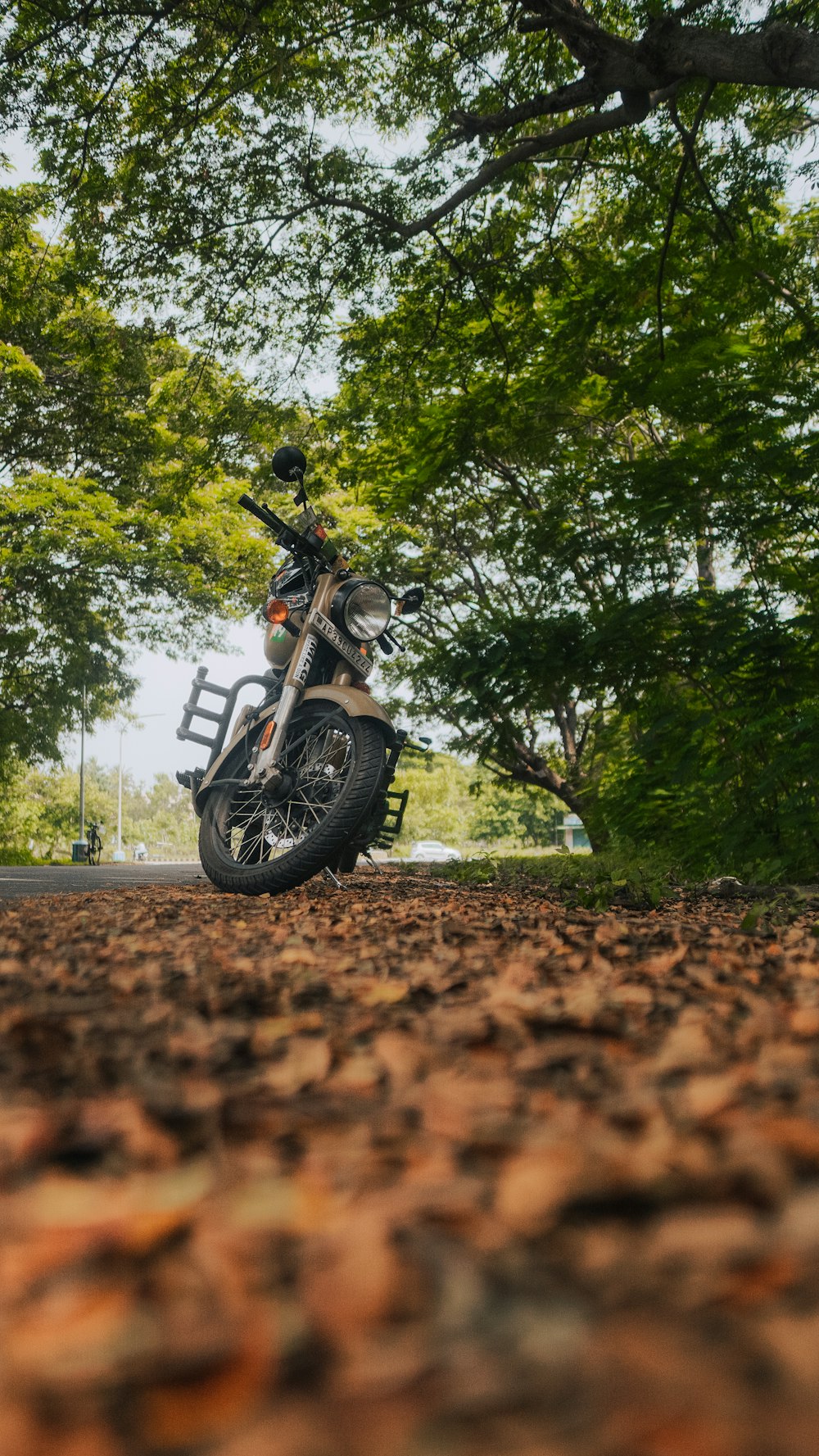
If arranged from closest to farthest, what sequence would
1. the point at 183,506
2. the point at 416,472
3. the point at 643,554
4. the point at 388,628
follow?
1. the point at 388,628
2. the point at 643,554
3. the point at 416,472
4. the point at 183,506

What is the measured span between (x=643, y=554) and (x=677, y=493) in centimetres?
57

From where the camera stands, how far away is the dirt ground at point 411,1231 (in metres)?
0.62

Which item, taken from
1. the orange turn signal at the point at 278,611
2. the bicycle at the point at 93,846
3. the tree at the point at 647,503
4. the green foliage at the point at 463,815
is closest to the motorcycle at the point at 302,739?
the orange turn signal at the point at 278,611

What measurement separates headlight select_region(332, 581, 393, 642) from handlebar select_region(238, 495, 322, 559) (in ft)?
1.10

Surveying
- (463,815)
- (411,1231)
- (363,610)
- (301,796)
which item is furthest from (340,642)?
(463,815)

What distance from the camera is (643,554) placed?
650 centimetres

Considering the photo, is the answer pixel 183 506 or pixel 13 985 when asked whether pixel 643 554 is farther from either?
pixel 183 506

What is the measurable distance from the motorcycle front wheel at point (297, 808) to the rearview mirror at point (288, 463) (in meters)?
1.47

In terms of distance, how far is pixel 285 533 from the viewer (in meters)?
5.64

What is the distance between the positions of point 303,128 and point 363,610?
4936mm

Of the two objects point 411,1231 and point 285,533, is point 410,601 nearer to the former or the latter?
point 285,533

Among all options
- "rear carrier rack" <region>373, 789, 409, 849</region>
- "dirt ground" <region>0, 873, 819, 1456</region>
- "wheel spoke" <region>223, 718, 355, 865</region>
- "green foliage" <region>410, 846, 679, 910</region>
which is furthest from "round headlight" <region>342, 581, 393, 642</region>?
"dirt ground" <region>0, 873, 819, 1456</region>

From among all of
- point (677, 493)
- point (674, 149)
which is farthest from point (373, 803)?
point (674, 149)

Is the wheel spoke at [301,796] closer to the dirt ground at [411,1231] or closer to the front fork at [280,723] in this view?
the front fork at [280,723]
